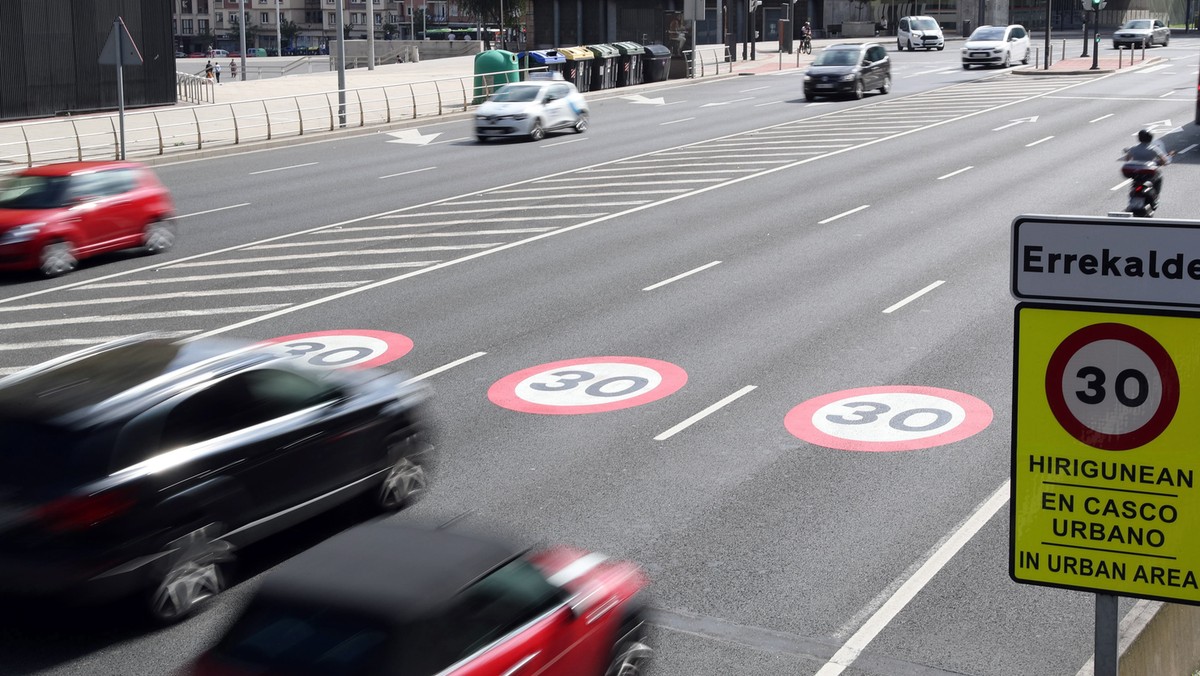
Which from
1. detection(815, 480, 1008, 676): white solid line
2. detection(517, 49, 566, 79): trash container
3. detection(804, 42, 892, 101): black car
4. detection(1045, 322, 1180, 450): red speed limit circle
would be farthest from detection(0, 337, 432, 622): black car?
detection(517, 49, 566, 79): trash container

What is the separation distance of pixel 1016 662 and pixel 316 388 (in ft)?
16.6

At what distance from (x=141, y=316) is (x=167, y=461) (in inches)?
370

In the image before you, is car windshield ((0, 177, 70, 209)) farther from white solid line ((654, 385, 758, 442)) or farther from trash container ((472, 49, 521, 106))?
trash container ((472, 49, 521, 106))

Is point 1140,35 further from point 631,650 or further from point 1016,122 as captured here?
point 631,650

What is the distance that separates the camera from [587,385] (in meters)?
13.7

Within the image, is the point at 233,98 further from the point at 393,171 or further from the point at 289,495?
the point at 289,495

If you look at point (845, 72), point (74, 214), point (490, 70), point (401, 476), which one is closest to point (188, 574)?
point (401, 476)

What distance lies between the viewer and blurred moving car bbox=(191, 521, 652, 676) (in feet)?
18.3

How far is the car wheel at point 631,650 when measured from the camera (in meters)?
6.90

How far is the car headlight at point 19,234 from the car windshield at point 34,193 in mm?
448

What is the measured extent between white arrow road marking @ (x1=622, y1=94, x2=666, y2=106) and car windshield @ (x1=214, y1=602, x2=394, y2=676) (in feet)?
137

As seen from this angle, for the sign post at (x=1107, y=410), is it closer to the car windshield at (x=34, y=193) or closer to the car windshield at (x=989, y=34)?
the car windshield at (x=34, y=193)

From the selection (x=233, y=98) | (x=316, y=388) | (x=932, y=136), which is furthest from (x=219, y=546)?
(x=233, y=98)

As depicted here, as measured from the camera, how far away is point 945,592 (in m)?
8.67
